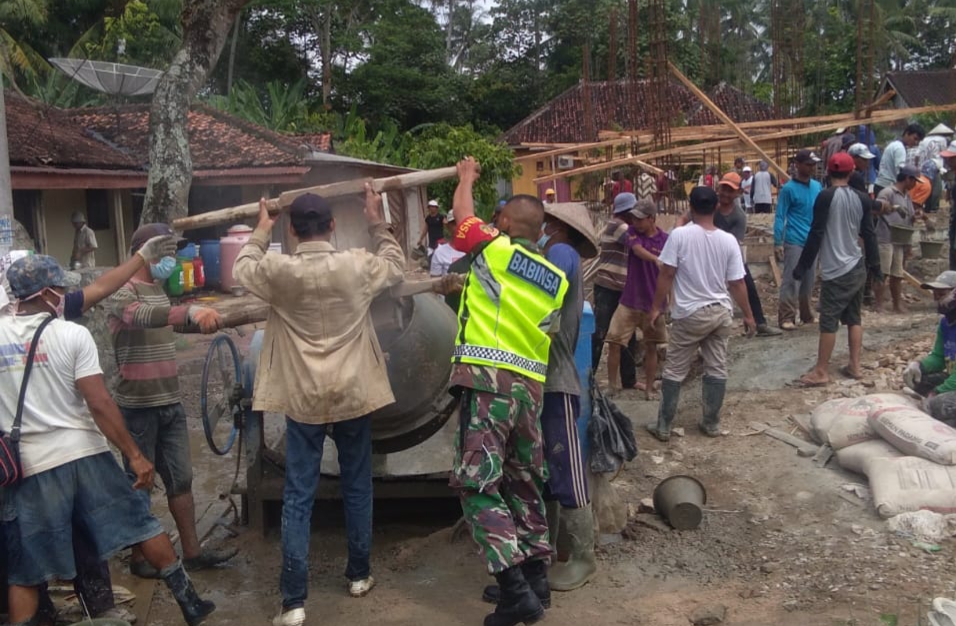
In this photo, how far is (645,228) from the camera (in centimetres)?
721

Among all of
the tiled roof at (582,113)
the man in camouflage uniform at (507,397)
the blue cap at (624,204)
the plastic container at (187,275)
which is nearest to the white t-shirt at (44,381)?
the man in camouflage uniform at (507,397)

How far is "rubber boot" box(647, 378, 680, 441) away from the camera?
621cm

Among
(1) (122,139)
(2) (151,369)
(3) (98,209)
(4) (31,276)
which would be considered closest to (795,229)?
(2) (151,369)

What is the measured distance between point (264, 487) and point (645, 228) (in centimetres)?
366

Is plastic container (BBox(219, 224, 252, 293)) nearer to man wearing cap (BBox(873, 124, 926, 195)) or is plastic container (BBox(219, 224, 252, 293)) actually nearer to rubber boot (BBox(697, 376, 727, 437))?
man wearing cap (BBox(873, 124, 926, 195))

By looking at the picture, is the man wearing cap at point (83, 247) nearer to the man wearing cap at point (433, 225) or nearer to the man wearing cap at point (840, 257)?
the man wearing cap at point (433, 225)

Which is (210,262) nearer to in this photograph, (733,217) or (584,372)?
(733,217)

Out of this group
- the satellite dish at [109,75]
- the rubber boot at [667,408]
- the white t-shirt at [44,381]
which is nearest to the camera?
the white t-shirt at [44,381]

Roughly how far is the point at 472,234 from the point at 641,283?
11.8 feet

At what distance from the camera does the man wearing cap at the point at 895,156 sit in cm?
1163

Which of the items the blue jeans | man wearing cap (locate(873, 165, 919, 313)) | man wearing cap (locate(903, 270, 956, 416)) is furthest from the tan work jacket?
man wearing cap (locate(873, 165, 919, 313))

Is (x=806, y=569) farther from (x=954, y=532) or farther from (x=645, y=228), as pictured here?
(x=645, y=228)

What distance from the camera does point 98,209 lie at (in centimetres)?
1736

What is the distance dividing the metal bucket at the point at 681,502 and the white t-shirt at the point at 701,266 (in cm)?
146
